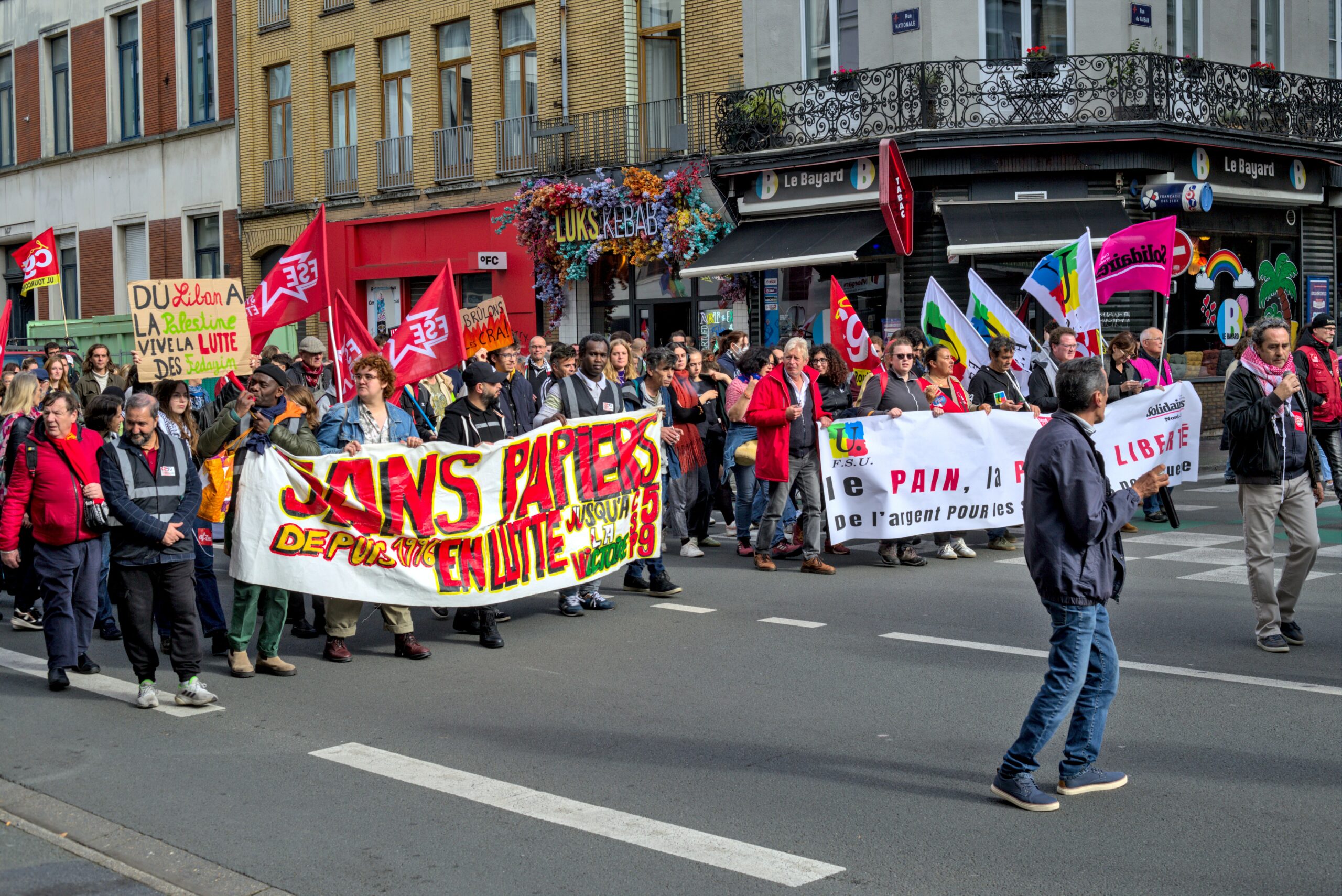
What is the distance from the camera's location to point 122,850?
5223 mm

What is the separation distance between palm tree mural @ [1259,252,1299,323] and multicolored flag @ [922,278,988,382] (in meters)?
11.8

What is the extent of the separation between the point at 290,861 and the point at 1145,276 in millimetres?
10172

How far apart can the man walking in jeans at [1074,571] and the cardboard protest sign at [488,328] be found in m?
10.1

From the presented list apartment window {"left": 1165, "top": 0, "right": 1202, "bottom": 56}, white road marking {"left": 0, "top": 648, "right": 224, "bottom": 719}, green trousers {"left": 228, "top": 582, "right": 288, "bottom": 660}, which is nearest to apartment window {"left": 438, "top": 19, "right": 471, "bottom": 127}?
apartment window {"left": 1165, "top": 0, "right": 1202, "bottom": 56}

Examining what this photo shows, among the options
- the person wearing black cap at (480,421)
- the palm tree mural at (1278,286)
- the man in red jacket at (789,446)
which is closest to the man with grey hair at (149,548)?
the person wearing black cap at (480,421)

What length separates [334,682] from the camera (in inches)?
310

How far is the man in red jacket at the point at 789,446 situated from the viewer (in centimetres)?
1126

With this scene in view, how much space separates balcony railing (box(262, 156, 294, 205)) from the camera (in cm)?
3152

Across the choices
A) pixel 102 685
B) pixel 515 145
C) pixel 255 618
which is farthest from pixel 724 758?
pixel 515 145

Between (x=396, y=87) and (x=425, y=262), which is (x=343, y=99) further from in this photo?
(x=425, y=262)

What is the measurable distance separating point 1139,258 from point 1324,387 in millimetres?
2986

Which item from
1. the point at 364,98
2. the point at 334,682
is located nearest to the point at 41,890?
the point at 334,682

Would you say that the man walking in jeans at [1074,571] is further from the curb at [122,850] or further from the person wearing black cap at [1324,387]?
the person wearing black cap at [1324,387]

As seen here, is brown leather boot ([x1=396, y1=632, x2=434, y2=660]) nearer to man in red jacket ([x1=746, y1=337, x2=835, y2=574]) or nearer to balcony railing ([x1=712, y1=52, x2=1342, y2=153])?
man in red jacket ([x1=746, y1=337, x2=835, y2=574])
